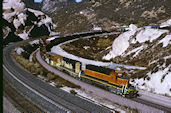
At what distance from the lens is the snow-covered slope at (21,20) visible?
7914 centimetres

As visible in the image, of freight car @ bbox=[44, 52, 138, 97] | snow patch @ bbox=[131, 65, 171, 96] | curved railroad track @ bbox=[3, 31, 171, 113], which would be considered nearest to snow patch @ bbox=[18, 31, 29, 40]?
freight car @ bbox=[44, 52, 138, 97]

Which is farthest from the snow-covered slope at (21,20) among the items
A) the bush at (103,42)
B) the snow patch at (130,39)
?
the snow patch at (130,39)

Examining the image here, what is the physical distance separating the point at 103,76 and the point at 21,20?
74894mm

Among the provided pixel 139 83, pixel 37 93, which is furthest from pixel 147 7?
pixel 37 93

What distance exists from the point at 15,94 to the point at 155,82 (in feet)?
67.7

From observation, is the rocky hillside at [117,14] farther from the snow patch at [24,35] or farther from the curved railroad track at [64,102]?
the curved railroad track at [64,102]

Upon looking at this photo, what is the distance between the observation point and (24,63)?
35.1 m

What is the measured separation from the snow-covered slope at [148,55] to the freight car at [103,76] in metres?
4.23

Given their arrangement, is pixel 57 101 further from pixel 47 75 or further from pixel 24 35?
pixel 24 35

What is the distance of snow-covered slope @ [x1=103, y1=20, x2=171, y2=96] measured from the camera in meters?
23.8

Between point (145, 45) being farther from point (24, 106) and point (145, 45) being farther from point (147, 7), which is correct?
point (147, 7)

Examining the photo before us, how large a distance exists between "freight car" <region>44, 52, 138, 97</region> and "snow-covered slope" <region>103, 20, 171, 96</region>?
13.9 ft

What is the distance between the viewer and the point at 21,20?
83688mm

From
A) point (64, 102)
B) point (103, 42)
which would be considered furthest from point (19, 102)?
point (103, 42)
